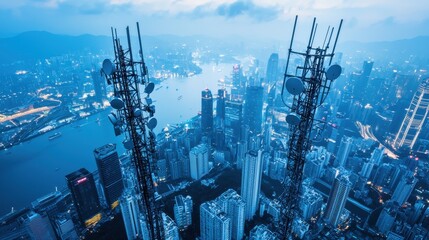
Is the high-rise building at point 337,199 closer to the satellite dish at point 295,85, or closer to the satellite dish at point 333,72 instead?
the satellite dish at point 333,72

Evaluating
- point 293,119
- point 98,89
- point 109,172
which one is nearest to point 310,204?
point 109,172

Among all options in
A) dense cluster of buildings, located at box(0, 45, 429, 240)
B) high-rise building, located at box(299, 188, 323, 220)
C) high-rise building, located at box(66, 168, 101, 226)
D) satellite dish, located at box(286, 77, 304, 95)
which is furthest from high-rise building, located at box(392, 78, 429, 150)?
high-rise building, located at box(66, 168, 101, 226)

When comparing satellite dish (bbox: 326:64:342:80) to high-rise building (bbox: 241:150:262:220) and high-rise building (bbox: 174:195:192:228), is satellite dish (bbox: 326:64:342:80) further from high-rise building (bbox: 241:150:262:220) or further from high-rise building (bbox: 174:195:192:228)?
high-rise building (bbox: 174:195:192:228)

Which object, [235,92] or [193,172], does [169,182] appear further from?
[235,92]

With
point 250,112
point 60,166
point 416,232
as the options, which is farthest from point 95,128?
point 416,232

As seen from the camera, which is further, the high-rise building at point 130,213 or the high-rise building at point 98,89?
the high-rise building at point 98,89

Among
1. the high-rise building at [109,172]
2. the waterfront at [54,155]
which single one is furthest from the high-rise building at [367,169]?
the waterfront at [54,155]
